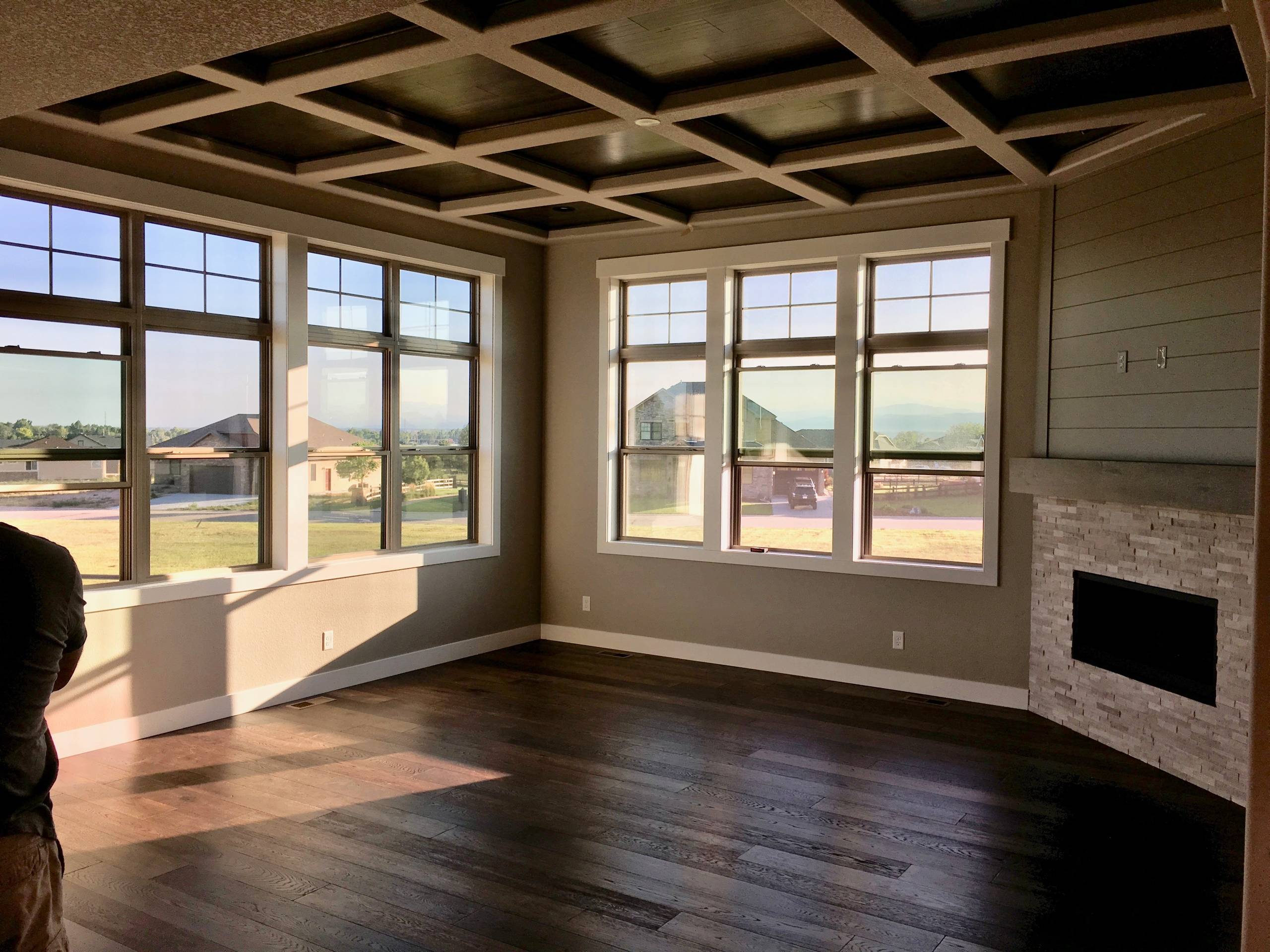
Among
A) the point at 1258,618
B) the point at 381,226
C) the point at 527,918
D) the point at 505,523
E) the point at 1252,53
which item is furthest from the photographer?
the point at 505,523

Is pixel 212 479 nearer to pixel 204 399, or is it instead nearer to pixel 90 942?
pixel 204 399

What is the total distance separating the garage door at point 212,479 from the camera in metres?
5.35

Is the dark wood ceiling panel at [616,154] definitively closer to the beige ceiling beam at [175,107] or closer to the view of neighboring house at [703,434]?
the beige ceiling beam at [175,107]

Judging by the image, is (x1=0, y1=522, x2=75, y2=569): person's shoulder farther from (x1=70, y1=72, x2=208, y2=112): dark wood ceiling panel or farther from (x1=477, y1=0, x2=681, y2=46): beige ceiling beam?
(x1=70, y1=72, x2=208, y2=112): dark wood ceiling panel

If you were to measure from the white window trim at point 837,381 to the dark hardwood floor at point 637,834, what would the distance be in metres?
1.07

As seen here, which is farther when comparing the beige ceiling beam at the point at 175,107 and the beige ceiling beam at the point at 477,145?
the beige ceiling beam at the point at 477,145

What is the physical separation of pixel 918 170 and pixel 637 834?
153 inches

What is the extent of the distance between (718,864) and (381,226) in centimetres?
438

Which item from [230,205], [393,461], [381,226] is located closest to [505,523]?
[393,461]

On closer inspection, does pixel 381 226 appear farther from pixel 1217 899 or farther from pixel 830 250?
pixel 1217 899

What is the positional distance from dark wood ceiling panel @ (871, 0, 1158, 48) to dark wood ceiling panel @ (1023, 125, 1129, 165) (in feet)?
4.33

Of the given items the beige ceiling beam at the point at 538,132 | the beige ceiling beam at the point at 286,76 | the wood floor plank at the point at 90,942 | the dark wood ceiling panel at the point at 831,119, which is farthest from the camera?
the beige ceiling beam at the point at 538,132

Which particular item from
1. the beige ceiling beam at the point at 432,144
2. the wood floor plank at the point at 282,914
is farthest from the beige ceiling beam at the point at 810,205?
the wood floor plank at the point at 282,914

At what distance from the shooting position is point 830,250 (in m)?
6.28
